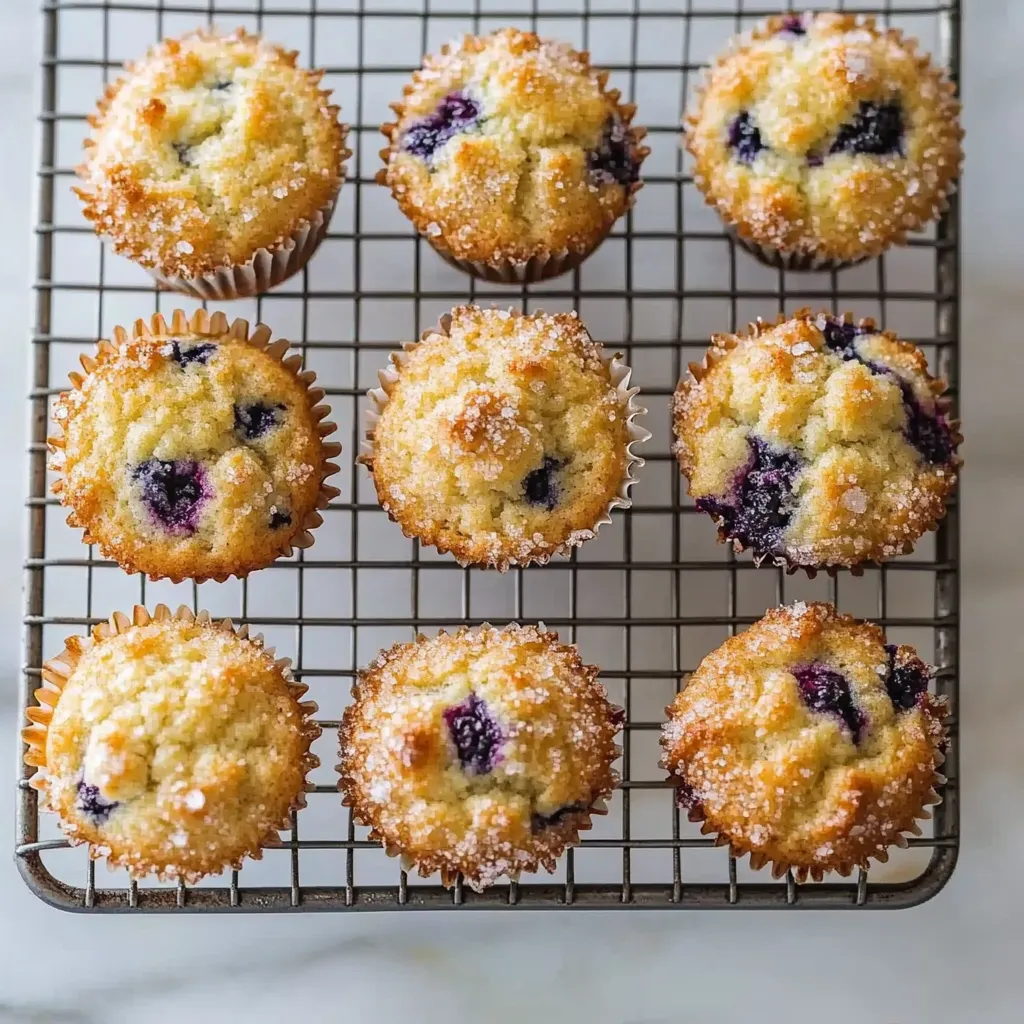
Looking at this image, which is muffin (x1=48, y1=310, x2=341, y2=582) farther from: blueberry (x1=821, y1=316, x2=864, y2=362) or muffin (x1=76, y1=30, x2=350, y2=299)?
blueberry (x1=821, y1=316, x2=864, y2=362)

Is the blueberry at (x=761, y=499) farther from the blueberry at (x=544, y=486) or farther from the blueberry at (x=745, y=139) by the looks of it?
the blueberry at (x=745, y=139)

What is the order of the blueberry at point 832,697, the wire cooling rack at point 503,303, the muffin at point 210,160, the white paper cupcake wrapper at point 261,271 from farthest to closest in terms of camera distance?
the wire cooling rack at point 503,303, the white paper cupcake wrapper at point 261,271, the muffin at point 210,160, the blueberry at point 832,697

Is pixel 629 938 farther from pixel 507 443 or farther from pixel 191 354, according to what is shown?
pixel 191 354

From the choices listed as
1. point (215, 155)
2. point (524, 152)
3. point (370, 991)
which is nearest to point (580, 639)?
point (370, 991)

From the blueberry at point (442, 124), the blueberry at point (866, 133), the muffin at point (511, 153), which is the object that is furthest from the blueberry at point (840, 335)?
the blueberry at point (442, 124)

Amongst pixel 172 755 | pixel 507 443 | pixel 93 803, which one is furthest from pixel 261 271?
pixel 93 803
